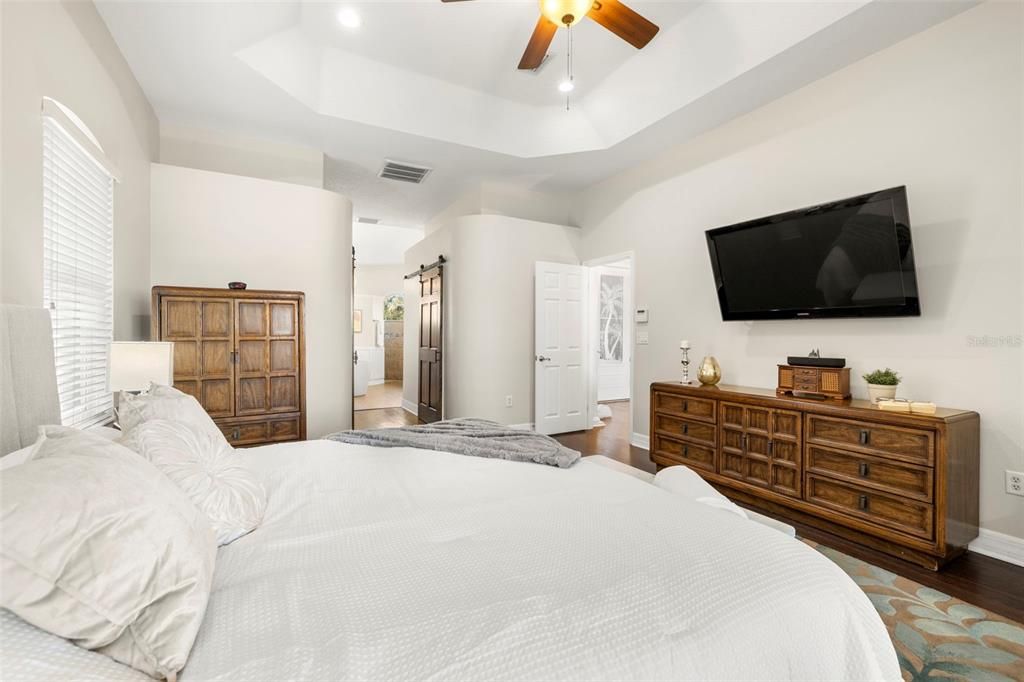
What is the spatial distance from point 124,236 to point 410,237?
272 inches

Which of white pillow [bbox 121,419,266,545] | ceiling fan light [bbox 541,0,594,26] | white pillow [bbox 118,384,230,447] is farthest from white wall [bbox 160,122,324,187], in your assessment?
white pillow [bbox 121,419,266,545]

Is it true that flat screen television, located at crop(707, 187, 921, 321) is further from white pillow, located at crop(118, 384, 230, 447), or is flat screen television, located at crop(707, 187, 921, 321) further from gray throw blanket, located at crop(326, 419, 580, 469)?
white pillow, located at crop(118, 384, 230, 447)

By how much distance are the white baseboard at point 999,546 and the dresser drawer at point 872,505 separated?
0.53 m

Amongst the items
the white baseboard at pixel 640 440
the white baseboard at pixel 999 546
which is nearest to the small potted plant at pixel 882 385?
the white baseboard at pixel 999 546

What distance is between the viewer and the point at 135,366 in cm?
231

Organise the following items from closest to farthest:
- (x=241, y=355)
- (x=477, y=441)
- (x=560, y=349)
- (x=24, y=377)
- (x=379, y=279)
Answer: (x=24, y=377)
(x=477, y=441)
(x=241, y=355)
(x=560, y=349)
(x=379, y=279)

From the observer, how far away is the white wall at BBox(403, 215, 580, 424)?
5102 millimetres

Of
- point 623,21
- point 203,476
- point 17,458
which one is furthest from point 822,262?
point 17,458

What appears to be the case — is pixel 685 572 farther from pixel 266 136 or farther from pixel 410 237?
pixel 410 237

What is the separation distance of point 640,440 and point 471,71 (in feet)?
12.5

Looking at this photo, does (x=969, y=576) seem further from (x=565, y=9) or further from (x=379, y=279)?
(x=379, y=279)

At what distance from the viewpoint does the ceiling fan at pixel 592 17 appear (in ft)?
7.41

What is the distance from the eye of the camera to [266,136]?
419cm

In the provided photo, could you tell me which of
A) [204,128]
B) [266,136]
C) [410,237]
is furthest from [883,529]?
[410,237]
